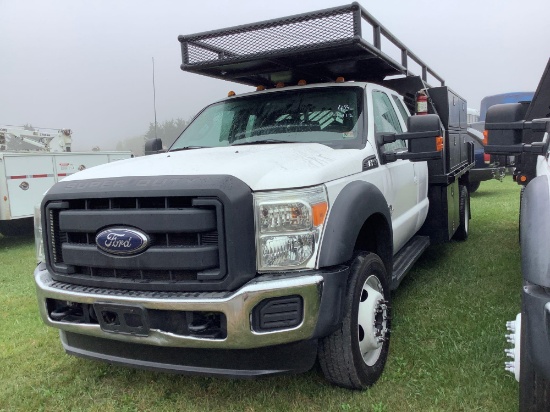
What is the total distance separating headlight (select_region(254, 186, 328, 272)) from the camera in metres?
2.43

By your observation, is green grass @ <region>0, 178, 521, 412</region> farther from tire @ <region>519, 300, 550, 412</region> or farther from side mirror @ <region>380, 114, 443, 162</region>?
side mirror @ <region>380, 114, 443, 162</region>

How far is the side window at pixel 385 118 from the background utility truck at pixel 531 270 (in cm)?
108

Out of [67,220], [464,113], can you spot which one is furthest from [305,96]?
[464,113]

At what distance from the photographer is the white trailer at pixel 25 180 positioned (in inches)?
346

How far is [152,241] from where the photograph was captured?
248 cm

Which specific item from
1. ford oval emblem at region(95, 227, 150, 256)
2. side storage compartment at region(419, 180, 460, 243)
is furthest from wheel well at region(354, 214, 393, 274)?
side storage compartment at region(419, 180, 460, 243)

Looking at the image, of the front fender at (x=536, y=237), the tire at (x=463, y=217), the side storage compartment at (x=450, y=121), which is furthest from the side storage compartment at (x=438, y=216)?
the front fender at (x=536, y=237)

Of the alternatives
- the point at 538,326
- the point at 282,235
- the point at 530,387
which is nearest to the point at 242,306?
the point at 282,235

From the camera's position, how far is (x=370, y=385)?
2.88m

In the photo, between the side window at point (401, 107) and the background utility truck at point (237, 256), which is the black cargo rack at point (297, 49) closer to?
the background utility truck at point (237, 256)

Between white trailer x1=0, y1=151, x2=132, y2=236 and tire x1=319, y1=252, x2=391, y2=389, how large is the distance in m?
7.03

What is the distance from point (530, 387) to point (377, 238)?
1.38 meters

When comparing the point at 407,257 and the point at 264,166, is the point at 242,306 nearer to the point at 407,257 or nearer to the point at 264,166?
the point at 264,166

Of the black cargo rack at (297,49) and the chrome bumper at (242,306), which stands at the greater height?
the black cargo rack at (297,49)
